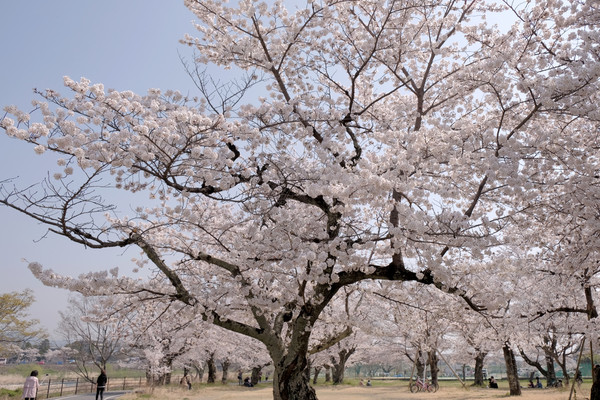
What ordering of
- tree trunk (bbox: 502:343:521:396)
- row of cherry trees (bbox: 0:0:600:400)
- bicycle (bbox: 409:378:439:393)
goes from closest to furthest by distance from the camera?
row of cherry trees (bbox: 0:0:600:400)
tree trunk (bbox: 502:343:521:396)
bicycle (bbox: 409:378:439:393)

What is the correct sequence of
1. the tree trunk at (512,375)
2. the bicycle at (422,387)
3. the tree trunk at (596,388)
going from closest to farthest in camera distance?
1. the tree trunk at (596,388)
2. the tree trunk at (512,375)
3. the bicycle at (422,387)

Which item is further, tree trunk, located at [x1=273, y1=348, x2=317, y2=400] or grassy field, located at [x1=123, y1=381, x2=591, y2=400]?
→ grassy field, located at [x1=123, y1=381, x2=591, y2=400]

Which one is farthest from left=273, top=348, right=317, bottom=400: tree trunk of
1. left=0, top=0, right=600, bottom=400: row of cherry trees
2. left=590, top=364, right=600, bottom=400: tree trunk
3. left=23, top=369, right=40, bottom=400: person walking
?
left=23, top=369, right=40, bottom=400: person walking

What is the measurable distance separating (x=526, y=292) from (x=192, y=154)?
35.4 feet

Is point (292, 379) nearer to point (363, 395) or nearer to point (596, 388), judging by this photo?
point (596, 388)

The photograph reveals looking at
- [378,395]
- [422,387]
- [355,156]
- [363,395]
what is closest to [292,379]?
[355,156]

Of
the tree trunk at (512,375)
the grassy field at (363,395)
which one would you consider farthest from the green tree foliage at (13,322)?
the tree trunk at (512,375)

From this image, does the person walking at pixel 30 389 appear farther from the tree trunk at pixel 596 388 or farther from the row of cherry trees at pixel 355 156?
the tree trunk at pixel 596 388

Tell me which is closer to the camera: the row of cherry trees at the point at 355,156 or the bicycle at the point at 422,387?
the row of cherry trees at the point at 355,156

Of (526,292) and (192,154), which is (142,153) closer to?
(192,154)

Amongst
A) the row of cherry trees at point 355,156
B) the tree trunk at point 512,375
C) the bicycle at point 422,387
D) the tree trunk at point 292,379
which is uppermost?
the row of cherry trees at point 355,156

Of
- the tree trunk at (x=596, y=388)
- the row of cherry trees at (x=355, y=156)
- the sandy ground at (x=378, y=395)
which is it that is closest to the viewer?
the row of cherry trees at (x=355, y=156)

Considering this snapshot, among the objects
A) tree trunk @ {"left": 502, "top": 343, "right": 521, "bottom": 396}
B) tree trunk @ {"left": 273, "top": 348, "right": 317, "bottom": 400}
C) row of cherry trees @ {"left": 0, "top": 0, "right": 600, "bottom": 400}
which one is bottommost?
tree trunk @ {"left": 502, "top": 343, "right": 521, "bottom": 396}

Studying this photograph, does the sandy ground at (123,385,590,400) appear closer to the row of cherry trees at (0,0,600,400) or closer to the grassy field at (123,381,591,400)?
the grassy field at (123,381,591,400)
